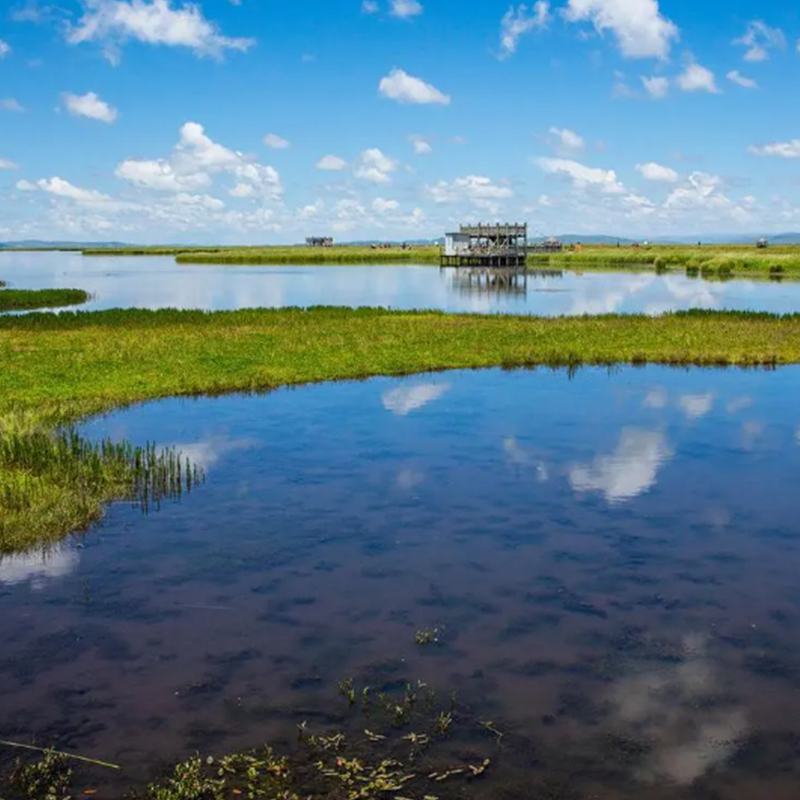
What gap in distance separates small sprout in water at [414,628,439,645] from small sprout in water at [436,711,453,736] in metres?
1.93

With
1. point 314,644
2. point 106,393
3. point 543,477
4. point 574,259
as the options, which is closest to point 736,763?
point 314,644

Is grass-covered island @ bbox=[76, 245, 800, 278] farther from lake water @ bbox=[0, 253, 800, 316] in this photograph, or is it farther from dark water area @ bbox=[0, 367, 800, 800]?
dark water area @ bbox=[0, 367, 800, 800]

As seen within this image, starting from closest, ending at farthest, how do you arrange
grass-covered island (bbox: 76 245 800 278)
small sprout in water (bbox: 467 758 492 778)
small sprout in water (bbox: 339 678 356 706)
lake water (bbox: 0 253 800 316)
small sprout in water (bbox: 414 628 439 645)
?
1. small sprout in water (bbox: 467 758 492 778)
2. small sprout in water (bbox: 339 678 356 706)
3. small sprout in water (bbox: 414 628 439 645)
4. lake water (bbox: 0 253 800 316)
5. grass-covered island (bbox: 76 245 800 278)

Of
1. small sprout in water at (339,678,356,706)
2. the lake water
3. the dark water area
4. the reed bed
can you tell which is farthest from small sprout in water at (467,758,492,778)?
the lake water

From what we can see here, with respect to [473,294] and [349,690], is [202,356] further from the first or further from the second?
[473,294]

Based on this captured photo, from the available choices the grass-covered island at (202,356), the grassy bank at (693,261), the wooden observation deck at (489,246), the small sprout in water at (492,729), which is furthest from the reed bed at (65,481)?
the wooden observation deck at (489,246)

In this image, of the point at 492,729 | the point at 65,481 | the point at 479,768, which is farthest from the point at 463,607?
the point at 65,481

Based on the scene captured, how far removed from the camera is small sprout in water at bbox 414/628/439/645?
11.9 metres

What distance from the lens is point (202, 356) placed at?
35125 millimetres

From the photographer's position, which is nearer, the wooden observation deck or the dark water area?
the dark water area

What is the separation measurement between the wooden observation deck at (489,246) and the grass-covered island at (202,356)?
95491 mm

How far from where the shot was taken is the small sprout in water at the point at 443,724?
31.9 ft

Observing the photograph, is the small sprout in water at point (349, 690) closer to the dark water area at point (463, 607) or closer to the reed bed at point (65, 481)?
the dark water area at point (463, 607)

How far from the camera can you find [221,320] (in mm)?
48062
